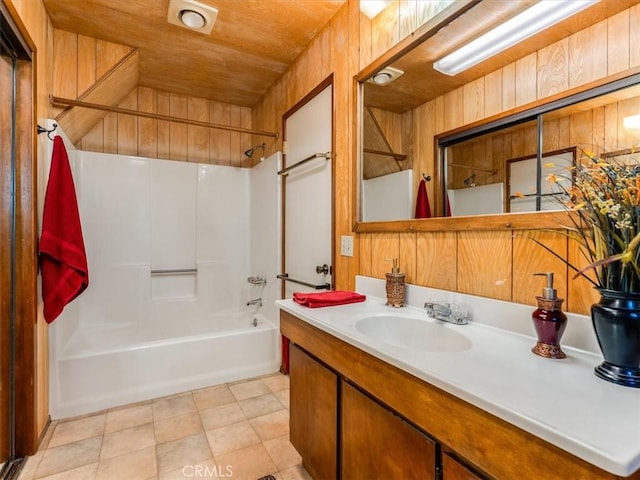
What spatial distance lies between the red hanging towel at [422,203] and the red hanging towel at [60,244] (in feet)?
6.10

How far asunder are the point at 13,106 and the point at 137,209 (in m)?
1.41

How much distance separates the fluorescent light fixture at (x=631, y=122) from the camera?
852 millimetres

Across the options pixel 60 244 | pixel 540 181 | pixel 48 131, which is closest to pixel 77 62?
pixel 48 131

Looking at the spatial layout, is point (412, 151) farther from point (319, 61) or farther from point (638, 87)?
point (319, 61)

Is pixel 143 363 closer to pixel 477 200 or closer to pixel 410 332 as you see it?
pixel 410 332

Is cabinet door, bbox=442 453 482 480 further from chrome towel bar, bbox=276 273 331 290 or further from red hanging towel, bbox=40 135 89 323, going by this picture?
red hanging towel, bbox=40 135 89 323

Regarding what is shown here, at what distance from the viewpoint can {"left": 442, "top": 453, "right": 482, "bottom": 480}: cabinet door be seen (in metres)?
0.70

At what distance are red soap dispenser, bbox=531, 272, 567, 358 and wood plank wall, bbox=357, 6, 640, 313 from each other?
15 centimetres

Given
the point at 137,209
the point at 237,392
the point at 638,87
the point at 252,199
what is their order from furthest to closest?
→ the point at 252,199, the point at 137,209, the point at 237,392, the point at 638,87

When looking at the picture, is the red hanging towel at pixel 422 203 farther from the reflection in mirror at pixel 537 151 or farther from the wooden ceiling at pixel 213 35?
the wooden ceiling at pixel 213 35

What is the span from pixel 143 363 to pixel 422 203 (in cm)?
206

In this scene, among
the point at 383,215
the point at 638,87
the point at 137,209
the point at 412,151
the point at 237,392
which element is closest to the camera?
the point at 638,87

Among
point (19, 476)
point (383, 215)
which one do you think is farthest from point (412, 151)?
point (19, 476)

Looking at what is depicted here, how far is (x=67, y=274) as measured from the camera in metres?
1.83
